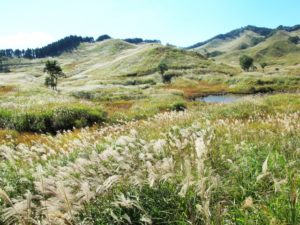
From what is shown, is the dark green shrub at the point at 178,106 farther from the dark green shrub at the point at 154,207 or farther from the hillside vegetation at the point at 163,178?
the dark green shrub at the point at 154,207

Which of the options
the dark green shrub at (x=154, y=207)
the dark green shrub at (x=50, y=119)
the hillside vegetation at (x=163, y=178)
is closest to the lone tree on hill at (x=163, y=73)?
the dark green shrub at (x=50, y=119)

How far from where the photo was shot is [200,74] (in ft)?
443

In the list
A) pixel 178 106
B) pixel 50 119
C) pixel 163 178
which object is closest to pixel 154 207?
pixel 163 178

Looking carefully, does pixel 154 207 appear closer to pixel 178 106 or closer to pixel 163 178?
pixel 163 178

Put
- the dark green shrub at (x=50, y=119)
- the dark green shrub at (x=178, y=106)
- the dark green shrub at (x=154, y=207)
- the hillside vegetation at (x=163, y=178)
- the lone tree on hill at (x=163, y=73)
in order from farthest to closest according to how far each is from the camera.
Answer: the lone tree on hill at (x=163, y=73) → the dark green shrub at (x=178, y=106) → the dark green shrub at (x=50, y=119) → the dark green shrub at (x=154, y=207) → the hillside vegetation at (x=163, y=178)

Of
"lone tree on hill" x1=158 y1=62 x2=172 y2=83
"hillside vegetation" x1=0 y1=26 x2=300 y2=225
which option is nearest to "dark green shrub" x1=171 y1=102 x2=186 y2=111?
"hillside vegetation" x1=0 y1=26 x2=300 y2=225

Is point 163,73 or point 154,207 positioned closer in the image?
point 154,207

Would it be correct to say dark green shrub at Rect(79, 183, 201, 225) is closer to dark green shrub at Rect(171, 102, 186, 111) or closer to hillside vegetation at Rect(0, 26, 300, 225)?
hillside vegetation at Rect(0, 26, 300, 225)

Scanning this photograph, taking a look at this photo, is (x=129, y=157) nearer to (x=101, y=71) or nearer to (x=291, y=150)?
(x=291, y=150)

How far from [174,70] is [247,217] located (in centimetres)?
13464

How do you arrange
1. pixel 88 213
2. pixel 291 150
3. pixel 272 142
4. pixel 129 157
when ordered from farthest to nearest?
1. pixel 272 142
2. pixel 291 150
3. pixel 129 157
4. pixel 88 213

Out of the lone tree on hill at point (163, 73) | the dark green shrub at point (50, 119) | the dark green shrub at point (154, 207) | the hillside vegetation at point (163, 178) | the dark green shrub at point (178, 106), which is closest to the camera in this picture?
the hillside vegetation at point (163, 178)

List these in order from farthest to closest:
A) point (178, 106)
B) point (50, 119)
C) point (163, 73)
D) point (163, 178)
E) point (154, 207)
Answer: point (163, 73), point (178, 106), point (50, 119), point (154, 207), point (163, 178)

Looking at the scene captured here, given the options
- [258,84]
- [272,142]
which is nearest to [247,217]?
[272,142]
